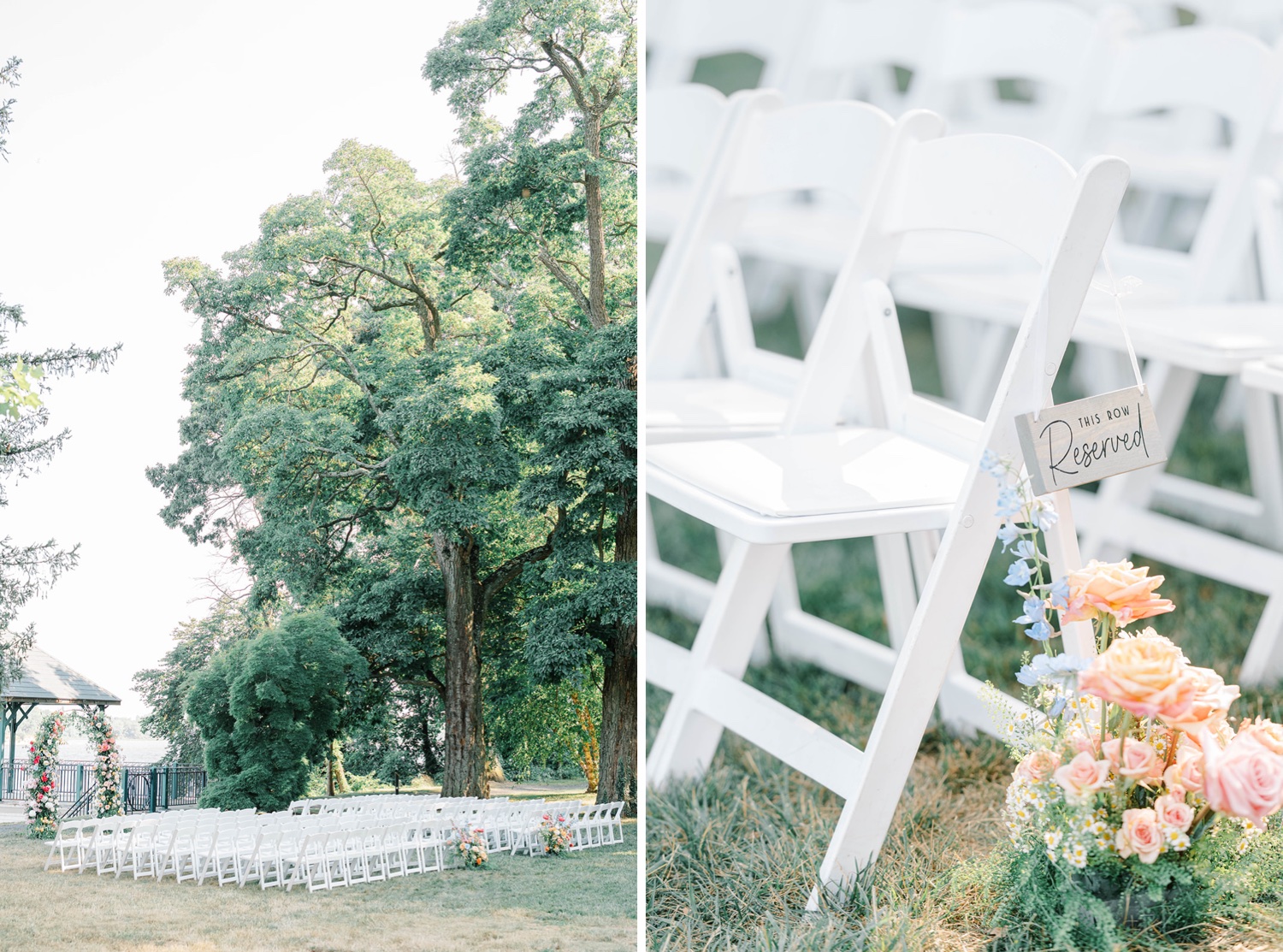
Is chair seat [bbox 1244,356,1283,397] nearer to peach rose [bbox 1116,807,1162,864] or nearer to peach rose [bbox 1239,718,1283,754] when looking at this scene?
peach rose [bbox 1239,718,1283,754]

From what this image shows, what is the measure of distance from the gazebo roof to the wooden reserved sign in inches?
60.4

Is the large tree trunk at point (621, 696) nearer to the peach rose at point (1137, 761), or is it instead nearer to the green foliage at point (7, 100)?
the peach rose at point (1137, 761)

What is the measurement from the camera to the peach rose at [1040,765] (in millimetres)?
1460

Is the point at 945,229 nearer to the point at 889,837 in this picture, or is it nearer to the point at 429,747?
the point at 889,837

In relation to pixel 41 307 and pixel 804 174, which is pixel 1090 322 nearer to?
pixel 804 174

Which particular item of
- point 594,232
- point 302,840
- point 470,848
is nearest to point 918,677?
point 470,848

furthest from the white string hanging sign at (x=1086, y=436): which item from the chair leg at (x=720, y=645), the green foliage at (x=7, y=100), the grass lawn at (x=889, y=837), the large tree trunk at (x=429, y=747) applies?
the green foliage at (x=7, y=100)

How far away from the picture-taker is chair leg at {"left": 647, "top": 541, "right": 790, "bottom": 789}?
1.80m

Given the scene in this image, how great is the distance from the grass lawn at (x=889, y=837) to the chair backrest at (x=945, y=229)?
0.61m

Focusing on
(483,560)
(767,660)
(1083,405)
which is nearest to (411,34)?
(483,560)

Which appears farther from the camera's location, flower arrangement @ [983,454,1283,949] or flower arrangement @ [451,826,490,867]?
flower arrangement @ [451,826,490,867]

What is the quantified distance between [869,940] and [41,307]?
5.47 feet

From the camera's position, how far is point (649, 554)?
114 inches

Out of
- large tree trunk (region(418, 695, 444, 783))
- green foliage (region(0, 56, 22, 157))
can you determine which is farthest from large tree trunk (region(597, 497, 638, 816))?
green foliage (region(0, 56, 22, 157))
